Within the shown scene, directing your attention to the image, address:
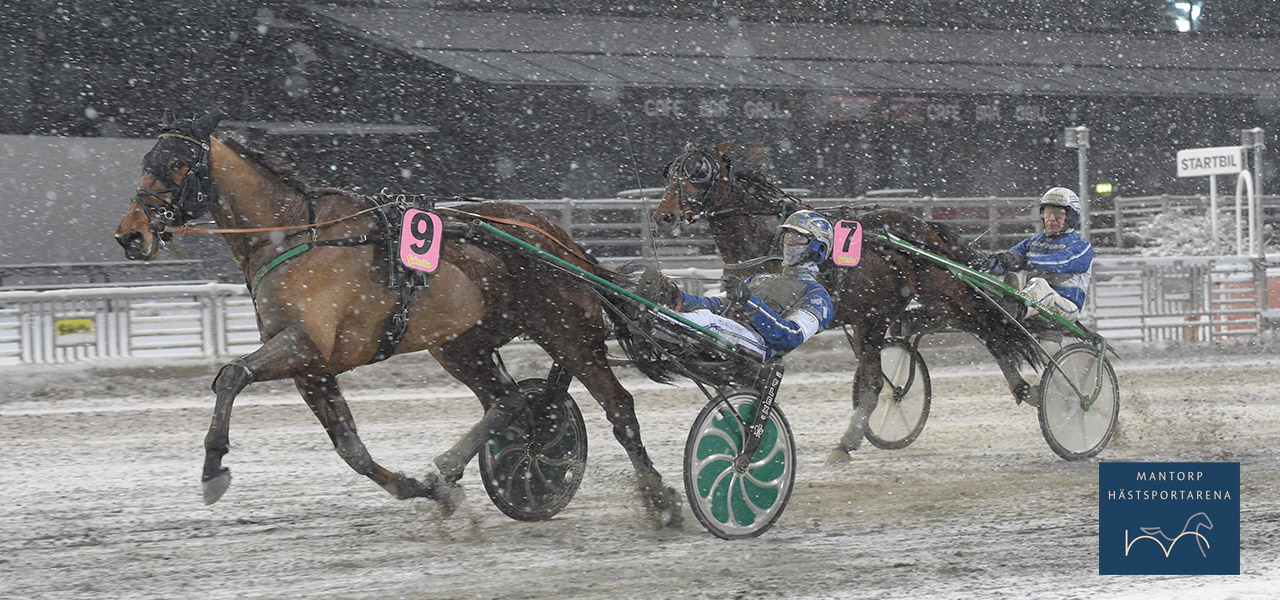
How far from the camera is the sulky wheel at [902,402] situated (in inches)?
289

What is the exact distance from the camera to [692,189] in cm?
674

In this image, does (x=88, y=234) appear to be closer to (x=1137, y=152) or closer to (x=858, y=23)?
(x=858, y=23)

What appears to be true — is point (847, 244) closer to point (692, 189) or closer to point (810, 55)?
point (692, 189)

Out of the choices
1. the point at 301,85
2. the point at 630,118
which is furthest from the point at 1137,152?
the point at 301,85

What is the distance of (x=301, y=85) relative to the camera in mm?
16609

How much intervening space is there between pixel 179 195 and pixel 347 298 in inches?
28.5

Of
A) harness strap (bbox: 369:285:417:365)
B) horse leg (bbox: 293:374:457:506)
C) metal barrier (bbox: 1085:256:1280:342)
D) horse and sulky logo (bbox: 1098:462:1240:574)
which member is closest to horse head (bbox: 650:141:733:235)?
harness strap (bbox: 369:285:417:365)

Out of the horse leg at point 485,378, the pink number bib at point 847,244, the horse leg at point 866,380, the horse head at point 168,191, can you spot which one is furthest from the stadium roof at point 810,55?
the horse head at point 168,191

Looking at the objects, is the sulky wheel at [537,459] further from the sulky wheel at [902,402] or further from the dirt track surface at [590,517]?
the sulky wheel at [902,402]

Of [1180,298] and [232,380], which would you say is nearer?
[232,380]

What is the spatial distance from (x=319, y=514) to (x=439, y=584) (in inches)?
59.4

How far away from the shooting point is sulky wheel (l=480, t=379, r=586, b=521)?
5.31 meters

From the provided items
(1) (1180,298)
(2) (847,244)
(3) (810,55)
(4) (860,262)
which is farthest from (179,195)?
(3) (810,55)

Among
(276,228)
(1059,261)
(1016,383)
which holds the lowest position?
(1016,383)
